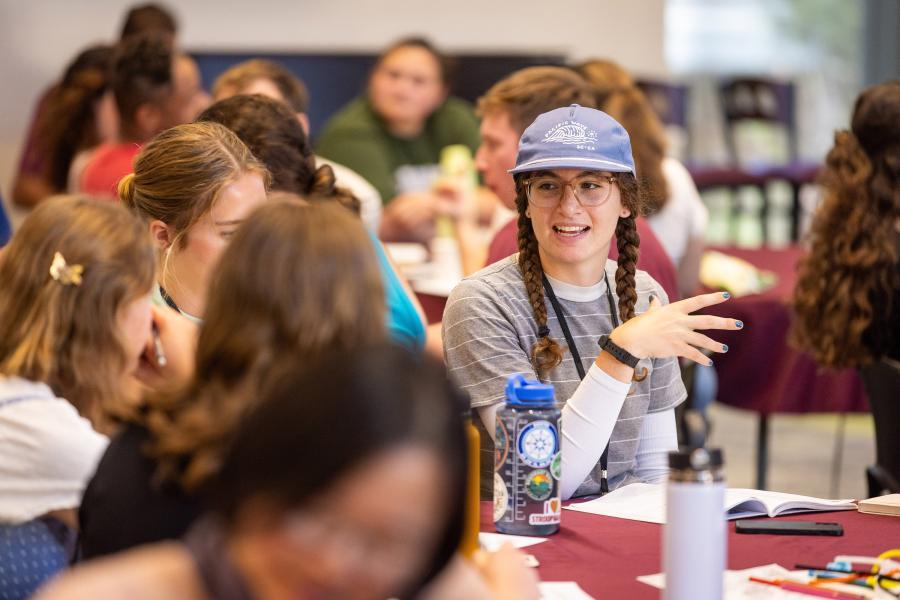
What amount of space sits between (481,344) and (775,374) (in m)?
2.04

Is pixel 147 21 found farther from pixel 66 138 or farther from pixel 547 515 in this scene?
pixel 547 515

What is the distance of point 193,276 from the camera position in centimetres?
228

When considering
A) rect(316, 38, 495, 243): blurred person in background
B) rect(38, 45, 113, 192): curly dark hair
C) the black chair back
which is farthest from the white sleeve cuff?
rect(38, 45, 113, 192): curly dark hair

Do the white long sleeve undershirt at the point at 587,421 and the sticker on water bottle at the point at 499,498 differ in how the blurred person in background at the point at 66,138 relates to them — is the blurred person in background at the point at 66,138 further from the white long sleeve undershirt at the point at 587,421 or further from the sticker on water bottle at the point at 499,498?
the sticker on water bottle at the point at 499,498

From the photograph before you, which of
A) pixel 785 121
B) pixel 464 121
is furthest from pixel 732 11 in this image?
pixel 464 121

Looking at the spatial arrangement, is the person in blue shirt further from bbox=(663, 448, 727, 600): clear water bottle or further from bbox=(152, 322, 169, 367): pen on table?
bbox=(663, 448, 727, 600): clear water bottle

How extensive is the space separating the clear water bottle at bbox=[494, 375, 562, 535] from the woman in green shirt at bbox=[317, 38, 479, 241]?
11.0 feet

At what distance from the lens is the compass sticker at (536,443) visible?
1.76m

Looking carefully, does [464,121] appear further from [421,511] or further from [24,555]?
[421,511]

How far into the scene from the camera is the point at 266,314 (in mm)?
1292

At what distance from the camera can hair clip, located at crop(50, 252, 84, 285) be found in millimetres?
1700

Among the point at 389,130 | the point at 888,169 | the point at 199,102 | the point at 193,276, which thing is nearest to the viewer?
the point at 193,276

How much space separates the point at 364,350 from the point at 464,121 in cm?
476

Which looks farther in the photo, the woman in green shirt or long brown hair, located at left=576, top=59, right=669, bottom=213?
the woman in green shirt
